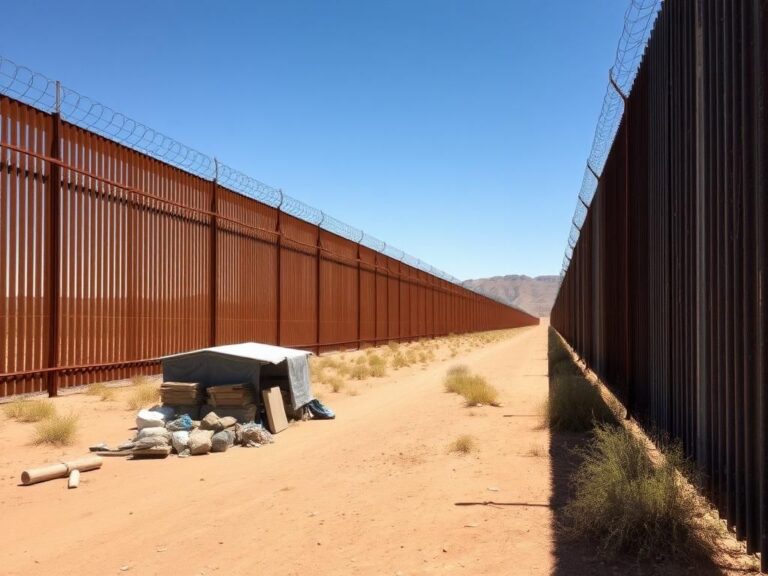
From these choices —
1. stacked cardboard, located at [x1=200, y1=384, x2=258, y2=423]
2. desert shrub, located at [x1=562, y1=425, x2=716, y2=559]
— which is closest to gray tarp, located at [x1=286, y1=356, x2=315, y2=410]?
stacked cardboard, located at [x1=200, y1=384, x2=258, y2=423]

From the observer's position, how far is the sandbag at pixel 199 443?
28.2ft

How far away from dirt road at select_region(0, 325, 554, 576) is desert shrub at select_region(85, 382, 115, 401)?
2.47 m

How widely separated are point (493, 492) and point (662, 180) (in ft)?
12.1

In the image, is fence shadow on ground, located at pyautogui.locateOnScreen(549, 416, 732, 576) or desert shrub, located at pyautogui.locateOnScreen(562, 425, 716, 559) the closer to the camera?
fence shadow on ground, located at pyautogui.locateOnScreen(549, 416, 732, 576)

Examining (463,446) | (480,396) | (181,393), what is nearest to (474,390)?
(480,396)

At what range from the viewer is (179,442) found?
28.7 feet

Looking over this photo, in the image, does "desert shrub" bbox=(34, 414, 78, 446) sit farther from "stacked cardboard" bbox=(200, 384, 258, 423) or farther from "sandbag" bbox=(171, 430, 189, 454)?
"stacked cardboard" bbox=(200, 384, 258, 423)

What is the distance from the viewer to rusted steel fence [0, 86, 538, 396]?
11805mm

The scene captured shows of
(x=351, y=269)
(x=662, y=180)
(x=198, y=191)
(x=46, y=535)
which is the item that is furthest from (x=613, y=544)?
(x=351, y=269)

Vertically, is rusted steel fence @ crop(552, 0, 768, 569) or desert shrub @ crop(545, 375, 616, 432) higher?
rusted steel fence @ crop(552, 0, 768, 569)

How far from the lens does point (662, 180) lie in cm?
697

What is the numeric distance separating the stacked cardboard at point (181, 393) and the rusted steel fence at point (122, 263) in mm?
3361

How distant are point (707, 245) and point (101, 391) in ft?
37.1

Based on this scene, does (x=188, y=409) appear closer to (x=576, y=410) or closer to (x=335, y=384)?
(x=576, y=410)
